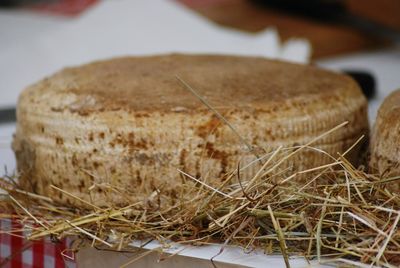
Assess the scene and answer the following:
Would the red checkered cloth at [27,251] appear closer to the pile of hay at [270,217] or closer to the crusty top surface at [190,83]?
the pile of hay at [270,217]

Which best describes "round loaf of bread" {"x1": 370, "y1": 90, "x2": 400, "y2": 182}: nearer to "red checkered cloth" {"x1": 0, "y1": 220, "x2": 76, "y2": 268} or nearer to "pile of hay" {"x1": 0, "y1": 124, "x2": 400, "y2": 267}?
"pile of hay" {"x1": 0, "y1": 124, "x2": 400, "y2": 267}

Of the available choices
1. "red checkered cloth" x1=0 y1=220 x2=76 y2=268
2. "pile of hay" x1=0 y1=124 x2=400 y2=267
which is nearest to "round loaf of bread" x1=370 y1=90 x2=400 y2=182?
"pile of hay" x1=0 y1=124 x2=400 y2=267

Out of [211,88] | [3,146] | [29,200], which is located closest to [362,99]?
[211,88]

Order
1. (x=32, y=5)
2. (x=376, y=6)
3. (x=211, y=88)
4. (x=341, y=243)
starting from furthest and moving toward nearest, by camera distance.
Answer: (x=32, y=5) → (x=376, y=6) → (x=211, y=88) → (x=341, y=243)

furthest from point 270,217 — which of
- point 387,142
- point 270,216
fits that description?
point 387,142

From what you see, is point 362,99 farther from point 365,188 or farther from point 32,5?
point 32,5

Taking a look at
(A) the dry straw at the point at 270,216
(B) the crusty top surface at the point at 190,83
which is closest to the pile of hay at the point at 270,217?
(A) the dry straw at the point at 270,216

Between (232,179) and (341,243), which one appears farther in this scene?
(232,179)
